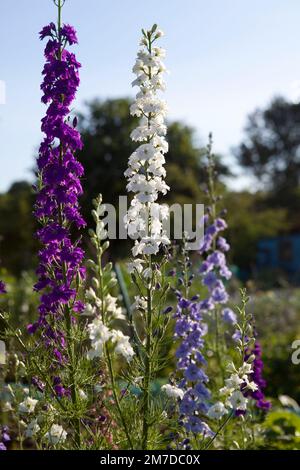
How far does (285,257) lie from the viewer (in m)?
33.8

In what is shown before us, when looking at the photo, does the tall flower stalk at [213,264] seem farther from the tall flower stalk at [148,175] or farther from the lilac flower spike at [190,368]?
the tall flower stalk at [148,175]

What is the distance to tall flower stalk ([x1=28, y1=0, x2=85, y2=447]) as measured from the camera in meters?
3.91

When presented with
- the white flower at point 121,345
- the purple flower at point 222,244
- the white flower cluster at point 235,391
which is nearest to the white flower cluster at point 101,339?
the white flower at point 121,345

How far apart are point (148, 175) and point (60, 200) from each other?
1.81 ft

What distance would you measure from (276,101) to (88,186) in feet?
87.3

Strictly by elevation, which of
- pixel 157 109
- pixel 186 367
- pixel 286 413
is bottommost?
pixel 286 413

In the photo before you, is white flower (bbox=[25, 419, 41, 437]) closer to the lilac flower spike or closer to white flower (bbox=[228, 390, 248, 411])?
the lilac flower spike

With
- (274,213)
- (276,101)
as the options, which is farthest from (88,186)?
(276,101)

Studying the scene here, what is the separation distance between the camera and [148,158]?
3.62 meters

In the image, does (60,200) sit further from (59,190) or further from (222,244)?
(222,244)

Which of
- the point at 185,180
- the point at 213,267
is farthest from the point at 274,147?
the point at 213,267

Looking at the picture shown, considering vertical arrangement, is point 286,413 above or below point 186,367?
below

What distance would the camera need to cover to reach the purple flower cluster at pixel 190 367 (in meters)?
4.23
